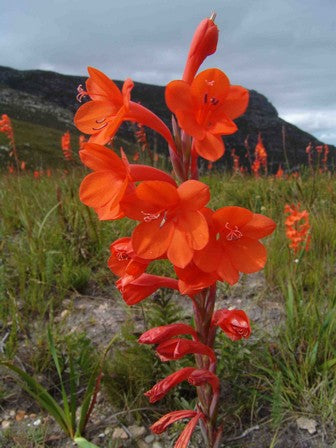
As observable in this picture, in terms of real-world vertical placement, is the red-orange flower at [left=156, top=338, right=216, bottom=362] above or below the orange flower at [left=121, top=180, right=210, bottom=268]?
below

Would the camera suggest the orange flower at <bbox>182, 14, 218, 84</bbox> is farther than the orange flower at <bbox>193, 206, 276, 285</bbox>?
Yes

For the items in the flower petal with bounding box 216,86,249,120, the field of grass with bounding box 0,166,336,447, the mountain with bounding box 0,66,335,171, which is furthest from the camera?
the mountain with bounding box 0,66,335,171

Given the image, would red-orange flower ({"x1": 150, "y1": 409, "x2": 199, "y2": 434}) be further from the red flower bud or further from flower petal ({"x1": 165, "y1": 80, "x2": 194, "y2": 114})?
flower petal ({"x1": 165, "y1": 80, "x2": 194, "y2": 114})

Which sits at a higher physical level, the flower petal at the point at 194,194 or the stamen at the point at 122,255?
the flower petal at the point at 194,194

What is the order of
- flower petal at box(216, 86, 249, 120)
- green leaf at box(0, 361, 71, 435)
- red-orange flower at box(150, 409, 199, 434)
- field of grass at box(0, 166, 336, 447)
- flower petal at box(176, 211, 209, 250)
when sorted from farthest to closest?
field of grass at box(0, 166, 336, 447), green leaf at box(0, 361, 71, 435), red-orange flower at box(150, 409, 199, 434), flower petal at box(216, 86, 249, 120), flower petal at box(176, 211, 209, 250)

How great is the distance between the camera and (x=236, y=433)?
2.01 m

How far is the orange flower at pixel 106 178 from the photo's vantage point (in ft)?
4.09

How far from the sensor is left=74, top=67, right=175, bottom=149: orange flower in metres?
1.30

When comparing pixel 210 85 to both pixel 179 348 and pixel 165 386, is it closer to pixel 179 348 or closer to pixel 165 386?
pixel 179 348

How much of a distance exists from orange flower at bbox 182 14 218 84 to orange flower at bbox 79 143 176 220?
338 millimetres

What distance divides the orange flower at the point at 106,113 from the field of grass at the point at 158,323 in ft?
3.17

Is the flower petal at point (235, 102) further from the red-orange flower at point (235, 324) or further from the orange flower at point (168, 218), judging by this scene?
the red-orange flower at point (235, 324)

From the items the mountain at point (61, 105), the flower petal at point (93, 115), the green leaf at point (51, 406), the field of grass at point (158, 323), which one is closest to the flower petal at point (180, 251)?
the flower petal at point (93, 115)

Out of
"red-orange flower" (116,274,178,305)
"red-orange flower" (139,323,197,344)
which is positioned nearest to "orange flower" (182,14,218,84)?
"red-orange flower" (116,274,178,305)
